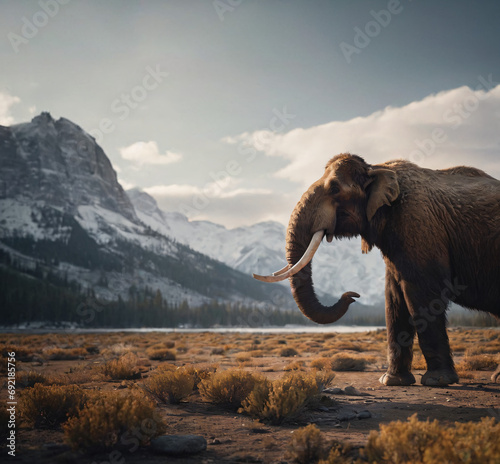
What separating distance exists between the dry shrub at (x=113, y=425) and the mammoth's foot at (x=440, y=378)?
5.61 m

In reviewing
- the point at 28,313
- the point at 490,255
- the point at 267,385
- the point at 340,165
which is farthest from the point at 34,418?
the point at 28,313

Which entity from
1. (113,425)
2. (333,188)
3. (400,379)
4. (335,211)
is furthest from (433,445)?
(400,379)

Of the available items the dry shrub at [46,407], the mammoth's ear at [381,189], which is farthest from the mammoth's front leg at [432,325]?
the dry shrub at [46,407]

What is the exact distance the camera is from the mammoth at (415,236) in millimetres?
7496

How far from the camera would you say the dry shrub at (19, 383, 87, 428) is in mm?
6035

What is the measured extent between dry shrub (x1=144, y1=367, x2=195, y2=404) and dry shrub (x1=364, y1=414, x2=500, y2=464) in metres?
4.88

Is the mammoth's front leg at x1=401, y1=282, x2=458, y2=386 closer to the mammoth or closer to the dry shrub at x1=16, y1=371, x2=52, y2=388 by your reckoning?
the mammoth

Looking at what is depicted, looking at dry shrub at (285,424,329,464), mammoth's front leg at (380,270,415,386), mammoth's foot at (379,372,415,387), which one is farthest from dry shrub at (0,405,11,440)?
mammoth's foot at (379,372,415,387)

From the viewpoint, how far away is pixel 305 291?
775 cm

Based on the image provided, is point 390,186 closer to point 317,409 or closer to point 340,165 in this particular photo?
point 340,165

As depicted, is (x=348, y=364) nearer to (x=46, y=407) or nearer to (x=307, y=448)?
(x=307, y=448)

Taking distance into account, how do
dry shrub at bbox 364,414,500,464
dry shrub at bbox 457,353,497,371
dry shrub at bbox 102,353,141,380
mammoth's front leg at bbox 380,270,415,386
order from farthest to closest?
1. dry shrub at bbox 457,353,497,371
2. dry shrub at bbox 102,353,141,380
3. mammoth's front leg at bbox 380,270,415,386
4. dry shrub at bbox 364,414,500,464

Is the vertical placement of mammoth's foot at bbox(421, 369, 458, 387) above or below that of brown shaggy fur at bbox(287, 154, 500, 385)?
below

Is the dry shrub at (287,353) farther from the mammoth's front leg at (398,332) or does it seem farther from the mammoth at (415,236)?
the mammoth at (415,236)
